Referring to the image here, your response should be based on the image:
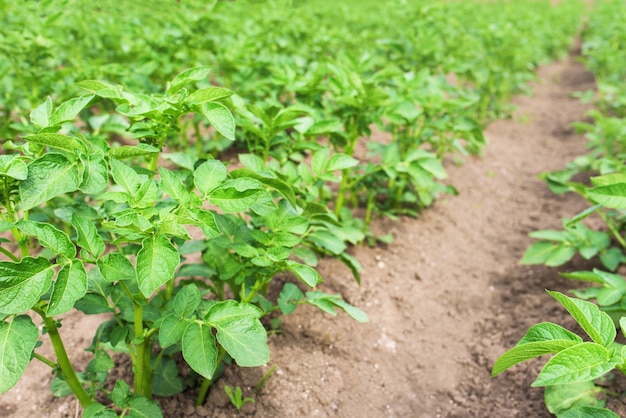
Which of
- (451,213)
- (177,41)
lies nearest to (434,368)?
(451,213)

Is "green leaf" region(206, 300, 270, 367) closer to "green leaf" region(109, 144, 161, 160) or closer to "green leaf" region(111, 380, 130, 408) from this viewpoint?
"green leaf" region(111, 380, 130, 408)

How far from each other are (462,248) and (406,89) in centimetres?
104

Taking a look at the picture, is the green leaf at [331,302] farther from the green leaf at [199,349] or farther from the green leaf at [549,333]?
the green leaf at [549,333]

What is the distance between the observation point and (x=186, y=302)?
1.43 metres

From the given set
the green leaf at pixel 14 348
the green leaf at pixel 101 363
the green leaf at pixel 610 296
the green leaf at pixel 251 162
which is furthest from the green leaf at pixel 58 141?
the green leaf at pixel 610 296

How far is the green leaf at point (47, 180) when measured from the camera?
1.22 metres

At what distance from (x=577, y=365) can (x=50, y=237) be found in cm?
131

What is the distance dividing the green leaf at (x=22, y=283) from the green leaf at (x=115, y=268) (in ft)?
0.41

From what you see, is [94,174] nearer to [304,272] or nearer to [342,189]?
[304,272]

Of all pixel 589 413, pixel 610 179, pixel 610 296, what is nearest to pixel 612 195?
pixel 610 179

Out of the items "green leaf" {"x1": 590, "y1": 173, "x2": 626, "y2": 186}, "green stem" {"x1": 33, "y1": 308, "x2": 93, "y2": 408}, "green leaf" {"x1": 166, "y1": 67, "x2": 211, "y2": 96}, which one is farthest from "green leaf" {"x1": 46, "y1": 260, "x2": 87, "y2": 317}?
"green leaf" {"x1": 590, "y1": 173, "x2": 626, "y2": 186}

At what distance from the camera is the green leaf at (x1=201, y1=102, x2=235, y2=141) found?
4.60 ft

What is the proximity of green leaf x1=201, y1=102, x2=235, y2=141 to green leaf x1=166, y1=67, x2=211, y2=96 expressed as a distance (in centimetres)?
12

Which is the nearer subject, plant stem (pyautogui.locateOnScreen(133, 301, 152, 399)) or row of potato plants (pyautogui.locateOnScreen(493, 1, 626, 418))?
row of potato plants (pyautogui.locateOnScreen(493, 1, 626, 418))
